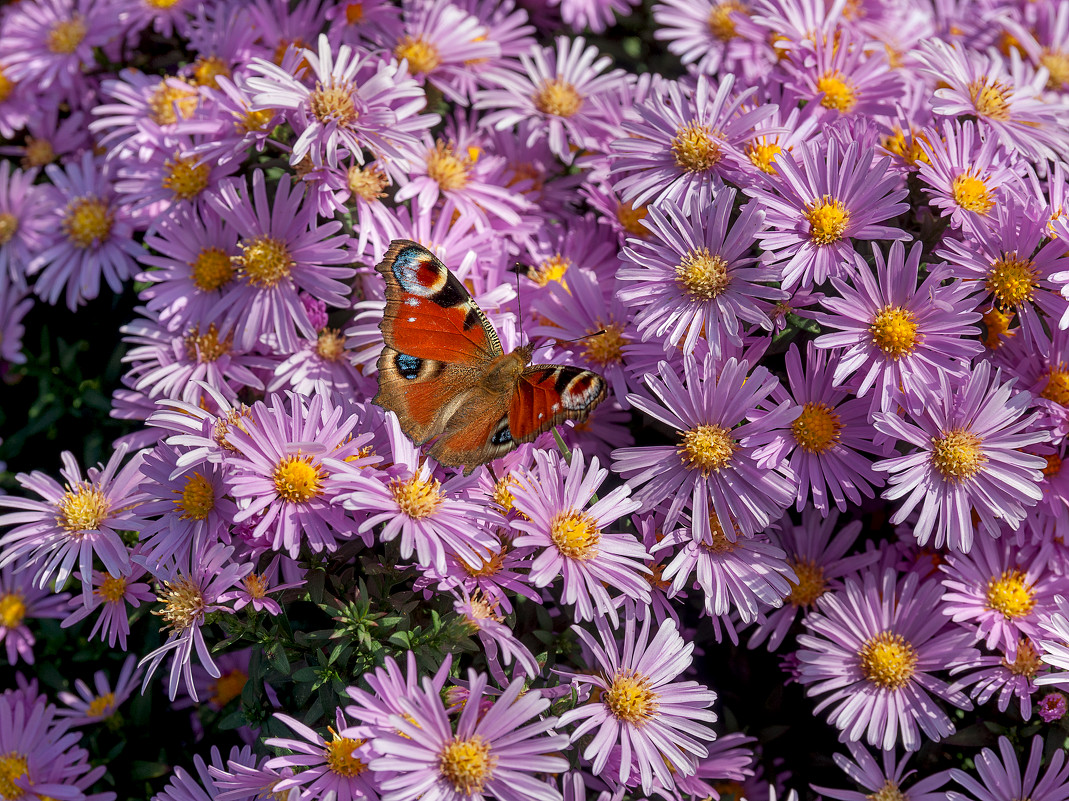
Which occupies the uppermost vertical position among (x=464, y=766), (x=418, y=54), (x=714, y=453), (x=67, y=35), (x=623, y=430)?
(x=418, y=54)

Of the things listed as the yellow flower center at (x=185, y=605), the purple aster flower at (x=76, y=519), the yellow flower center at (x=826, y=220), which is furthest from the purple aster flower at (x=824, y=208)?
the purple aster flower at (x=76, y=519)

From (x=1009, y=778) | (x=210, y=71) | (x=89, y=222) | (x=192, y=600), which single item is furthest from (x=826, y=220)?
(x=89, y=222)

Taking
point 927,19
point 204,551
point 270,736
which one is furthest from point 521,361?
point 927,19

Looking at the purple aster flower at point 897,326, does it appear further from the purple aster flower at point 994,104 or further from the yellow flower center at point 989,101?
the yellow flower center at point 989,101

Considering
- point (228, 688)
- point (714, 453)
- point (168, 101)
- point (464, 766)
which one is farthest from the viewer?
point (168, 101)

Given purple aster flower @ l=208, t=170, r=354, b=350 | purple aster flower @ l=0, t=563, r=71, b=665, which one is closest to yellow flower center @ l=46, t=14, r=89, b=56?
purple aster flower @ l=208, t=170, r=354, b=350

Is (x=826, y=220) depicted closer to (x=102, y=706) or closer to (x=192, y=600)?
(x=192, y=600)

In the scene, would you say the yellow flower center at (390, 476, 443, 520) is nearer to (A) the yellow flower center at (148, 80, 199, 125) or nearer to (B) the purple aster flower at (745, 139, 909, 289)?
(B) the purple aster flower at (745, 139, 909, 289)
